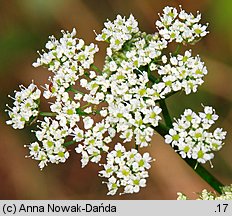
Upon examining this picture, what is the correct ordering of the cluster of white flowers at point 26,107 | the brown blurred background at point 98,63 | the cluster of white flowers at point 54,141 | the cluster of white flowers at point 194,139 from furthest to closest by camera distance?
the brown blurred background at point 98,63, the cluster of white flowers at point 26,107, the cluster of white flowers at point 54,141, the cluster of white flowers at point 194,139

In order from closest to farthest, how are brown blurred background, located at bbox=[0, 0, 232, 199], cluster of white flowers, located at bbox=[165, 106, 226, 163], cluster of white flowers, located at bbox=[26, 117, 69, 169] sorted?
cluster of white flowers, located at bbox=[165, 106, 226, 163] < cluster of white flowers, located at bbox=[26, 117, 69, 169] < brown blurred background, located at bbox=[0, 0, 232, 199]

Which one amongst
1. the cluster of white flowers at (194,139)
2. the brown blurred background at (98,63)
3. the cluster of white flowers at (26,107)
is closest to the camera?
the cluster of white flowers at (194,139)

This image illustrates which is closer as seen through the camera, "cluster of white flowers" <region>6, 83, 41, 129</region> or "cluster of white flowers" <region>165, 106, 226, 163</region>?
"cluster of white flowers" <region>165, 106, 226, 163</region>

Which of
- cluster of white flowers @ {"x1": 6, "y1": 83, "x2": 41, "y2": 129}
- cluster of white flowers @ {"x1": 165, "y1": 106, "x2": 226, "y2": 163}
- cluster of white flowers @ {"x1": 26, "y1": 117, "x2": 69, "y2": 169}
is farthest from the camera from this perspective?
cluster of white flowers @ {"x1": 6, "y1": 83, "x2": 41, "y2": 129}

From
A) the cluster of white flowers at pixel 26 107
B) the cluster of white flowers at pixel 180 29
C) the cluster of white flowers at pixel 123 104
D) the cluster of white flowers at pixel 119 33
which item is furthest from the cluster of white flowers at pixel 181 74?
the cluster of white flowers at pixel 26 107

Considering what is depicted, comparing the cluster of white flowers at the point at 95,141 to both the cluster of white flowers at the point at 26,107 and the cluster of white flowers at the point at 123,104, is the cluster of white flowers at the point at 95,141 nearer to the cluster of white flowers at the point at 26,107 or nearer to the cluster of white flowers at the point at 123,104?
the cluster of white flowers at the point at 123,104

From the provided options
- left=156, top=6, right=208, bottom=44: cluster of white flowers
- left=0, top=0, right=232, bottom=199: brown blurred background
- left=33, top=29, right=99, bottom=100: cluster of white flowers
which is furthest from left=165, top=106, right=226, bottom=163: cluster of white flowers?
left=0, top=0, right=232, bottom=199: brown blurred background

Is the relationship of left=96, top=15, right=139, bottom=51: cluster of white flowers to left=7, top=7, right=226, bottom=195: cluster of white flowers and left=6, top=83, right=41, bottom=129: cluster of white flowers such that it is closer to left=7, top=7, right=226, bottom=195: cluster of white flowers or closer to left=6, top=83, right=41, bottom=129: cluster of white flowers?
left=7, top=7, right=226, bottom=195: cluster of white flowers
